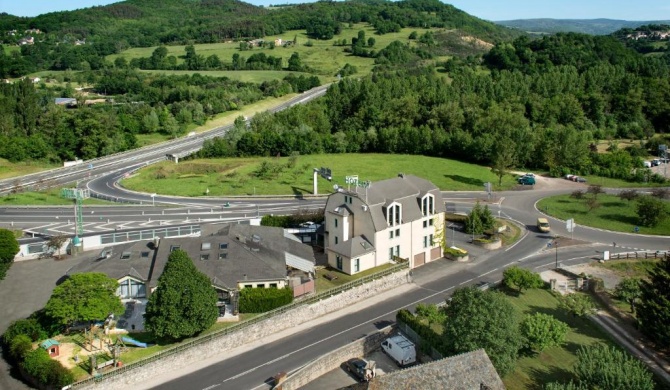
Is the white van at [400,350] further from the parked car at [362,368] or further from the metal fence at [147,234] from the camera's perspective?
the metal fence at [147,234]

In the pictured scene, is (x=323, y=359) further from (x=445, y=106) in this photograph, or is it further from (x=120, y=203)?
(x=445, y=106)

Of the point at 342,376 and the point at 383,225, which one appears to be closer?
the point at 342,376

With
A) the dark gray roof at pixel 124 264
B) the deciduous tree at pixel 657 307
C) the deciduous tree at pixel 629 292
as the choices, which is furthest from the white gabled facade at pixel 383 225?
the deciduous tree at pixel 657 307

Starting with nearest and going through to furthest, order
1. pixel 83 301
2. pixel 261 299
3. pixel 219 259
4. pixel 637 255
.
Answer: pixel 83 301 < pixel 261 299 < pixel 219 259 < pixel 637 255

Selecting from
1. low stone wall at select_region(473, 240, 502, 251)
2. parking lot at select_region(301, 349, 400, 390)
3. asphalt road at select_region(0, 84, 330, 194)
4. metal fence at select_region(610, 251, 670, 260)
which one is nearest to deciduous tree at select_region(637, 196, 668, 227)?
metal fence at select_region(610, 251, 670, 260)

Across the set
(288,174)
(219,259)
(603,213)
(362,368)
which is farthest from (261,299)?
(603,213)

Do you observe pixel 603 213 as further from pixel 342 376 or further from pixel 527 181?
pixel 342 376

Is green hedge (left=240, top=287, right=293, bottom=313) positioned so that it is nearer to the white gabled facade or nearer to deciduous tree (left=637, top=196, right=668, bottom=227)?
the white gabled facade
